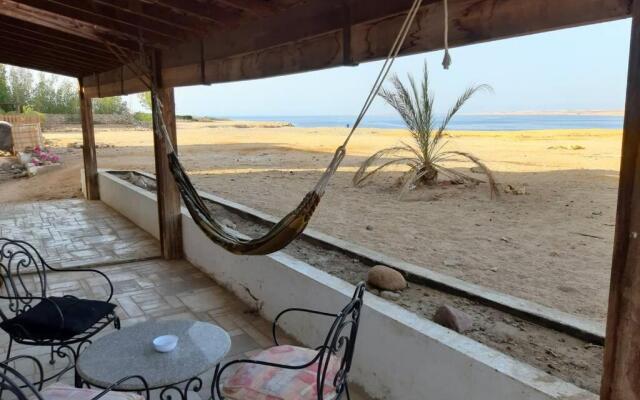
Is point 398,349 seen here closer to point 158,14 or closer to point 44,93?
point 158,14

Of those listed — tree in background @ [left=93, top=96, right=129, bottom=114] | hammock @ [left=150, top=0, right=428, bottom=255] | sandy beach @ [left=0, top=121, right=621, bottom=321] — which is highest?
tree in background @ [left=93, top=96, right=129, bottom=114]

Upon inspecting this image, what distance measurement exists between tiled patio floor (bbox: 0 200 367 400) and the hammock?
587 millimetres

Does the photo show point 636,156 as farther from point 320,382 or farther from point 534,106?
point 534,106

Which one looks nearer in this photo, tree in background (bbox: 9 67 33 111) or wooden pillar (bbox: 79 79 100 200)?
wooden pillar (bbox: 79 79 100 200)

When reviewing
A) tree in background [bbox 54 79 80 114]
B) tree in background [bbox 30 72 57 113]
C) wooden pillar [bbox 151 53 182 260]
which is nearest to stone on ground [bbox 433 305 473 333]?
wooden pillar [bbox 151 53 182 260]

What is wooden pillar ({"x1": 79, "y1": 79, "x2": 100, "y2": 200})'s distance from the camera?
21.7ft

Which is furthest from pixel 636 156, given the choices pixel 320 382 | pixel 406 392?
pixel 406 392

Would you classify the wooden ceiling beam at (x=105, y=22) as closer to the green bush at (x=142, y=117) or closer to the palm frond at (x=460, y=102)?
the palm frond at (x=460, y=102)

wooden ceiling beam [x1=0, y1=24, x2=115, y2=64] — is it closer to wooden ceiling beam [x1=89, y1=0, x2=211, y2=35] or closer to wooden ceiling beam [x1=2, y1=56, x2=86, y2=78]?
wooden ceiling beam [x1=2, y1=56, x2=86, y2=78]

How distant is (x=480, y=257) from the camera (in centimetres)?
365

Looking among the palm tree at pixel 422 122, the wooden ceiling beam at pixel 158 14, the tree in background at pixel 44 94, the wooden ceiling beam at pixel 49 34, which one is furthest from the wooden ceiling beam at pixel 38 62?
the tree in background at pixel 44 94

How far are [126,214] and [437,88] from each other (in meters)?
4.43

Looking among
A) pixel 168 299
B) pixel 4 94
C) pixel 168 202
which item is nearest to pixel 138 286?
pixel 168 299

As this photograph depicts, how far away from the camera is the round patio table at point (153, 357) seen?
4.88 ft
